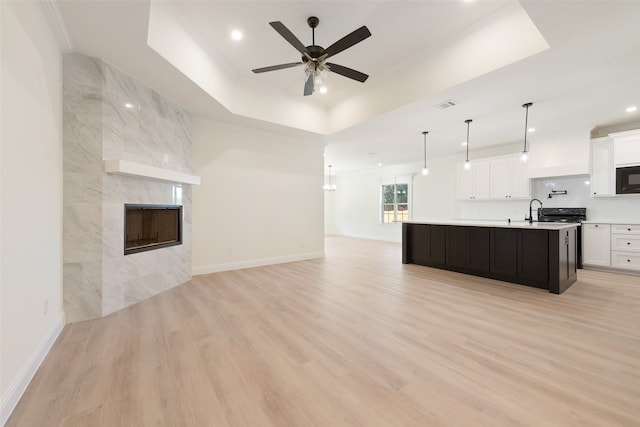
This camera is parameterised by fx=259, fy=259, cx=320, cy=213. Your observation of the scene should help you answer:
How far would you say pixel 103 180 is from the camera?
2.97 m

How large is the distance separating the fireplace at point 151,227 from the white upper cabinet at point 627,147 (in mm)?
8122

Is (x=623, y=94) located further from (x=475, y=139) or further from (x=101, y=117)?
(x=101, y=117)

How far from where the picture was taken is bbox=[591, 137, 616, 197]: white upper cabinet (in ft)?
16.7

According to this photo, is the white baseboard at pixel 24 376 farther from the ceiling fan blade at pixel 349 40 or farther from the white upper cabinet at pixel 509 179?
the white upper cabinet at pixel 509 179

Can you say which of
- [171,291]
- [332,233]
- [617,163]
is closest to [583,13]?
[617,163]

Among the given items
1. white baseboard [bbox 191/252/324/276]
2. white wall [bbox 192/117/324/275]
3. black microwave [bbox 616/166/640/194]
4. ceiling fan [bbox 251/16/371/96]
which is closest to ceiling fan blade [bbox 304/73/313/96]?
ceiling fan [bbox 251/16/371/96]

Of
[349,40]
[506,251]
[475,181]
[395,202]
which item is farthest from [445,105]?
[395,202]

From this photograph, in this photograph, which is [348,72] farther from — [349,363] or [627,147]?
[627,147]

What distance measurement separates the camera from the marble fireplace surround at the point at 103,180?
2824 mm

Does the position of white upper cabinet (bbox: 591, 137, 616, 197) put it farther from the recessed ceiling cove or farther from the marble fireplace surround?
the marble fireplace surround

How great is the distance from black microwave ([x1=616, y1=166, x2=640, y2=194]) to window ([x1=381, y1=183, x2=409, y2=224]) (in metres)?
5.08

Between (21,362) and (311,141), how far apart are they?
5687 millimetres

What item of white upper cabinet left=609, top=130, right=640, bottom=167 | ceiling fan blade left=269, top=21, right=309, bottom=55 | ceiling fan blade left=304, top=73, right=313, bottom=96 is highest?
ceiling fan blade left=269, top=21, right=309, bottom=55

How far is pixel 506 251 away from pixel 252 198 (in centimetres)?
477
